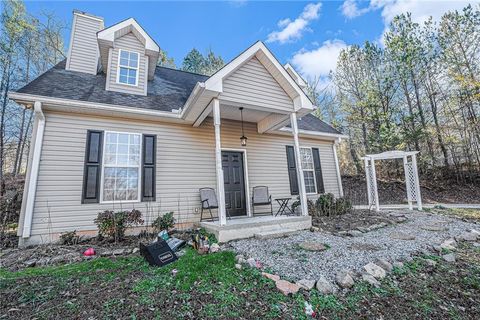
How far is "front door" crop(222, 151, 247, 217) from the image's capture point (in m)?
6.16

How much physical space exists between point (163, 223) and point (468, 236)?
6523mm

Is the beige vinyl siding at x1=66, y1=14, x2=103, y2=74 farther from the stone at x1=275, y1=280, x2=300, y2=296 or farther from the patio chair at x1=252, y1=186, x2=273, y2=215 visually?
the stone at x1=275, y1=280, x2=300, y2=296

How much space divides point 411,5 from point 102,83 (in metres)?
16.3

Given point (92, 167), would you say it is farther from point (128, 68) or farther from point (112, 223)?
point (128, 68)

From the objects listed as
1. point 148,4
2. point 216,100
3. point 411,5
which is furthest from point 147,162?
point 411,5

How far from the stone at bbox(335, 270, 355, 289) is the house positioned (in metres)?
1.99

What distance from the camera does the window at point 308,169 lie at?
7605 mm

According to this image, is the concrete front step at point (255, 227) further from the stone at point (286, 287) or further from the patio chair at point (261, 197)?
the stone at point (286, 287)

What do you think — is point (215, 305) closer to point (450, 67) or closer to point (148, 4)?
point (148, 4)

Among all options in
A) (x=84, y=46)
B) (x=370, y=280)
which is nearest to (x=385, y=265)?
Result: (x=370, y=280)

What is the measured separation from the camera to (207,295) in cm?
222

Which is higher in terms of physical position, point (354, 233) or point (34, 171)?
point (34, 171)

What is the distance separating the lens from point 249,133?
6844 mm

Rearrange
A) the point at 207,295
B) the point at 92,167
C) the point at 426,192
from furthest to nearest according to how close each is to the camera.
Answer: the point at 426,192
the point at 92,167
the point at 207,295
